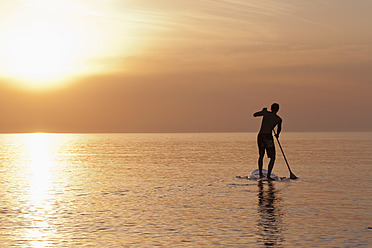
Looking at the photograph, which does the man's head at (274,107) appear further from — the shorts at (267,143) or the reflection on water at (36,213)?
the reflection on water at (36,213)

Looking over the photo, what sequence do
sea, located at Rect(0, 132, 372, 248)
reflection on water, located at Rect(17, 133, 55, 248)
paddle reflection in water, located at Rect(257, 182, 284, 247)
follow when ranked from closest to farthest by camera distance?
paddle reflection in water, located at Rect(257, 182, 284, 247), sea, located at Rect(0, 132, 372, 248), reflection on water, located at Rect(17, 133, 55, 248)

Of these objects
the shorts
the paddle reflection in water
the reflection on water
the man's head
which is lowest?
the paddle reflection in water

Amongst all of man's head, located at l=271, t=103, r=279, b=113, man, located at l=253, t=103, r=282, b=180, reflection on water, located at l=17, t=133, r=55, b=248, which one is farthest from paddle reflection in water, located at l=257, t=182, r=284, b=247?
man's head, located at l=271, t=103, r=279, b=113

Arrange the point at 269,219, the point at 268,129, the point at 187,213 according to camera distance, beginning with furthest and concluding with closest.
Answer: the point at 268,129 → the point at 187,213 → the point at 269,219

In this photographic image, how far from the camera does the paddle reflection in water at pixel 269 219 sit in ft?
32.8

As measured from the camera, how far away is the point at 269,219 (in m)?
12.2

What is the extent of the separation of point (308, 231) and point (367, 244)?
145 cm

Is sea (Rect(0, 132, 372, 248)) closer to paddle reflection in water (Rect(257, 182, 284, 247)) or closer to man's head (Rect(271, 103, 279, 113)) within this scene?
paddle reflection in water (Rect(257, 182, 284, 247))

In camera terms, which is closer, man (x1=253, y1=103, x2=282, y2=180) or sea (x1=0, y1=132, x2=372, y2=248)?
sea (x1=0, y1=132, x2=372, y2=248)

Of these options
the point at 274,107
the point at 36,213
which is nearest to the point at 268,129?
the point at 274,107

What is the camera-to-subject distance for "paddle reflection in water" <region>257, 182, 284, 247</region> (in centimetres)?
998

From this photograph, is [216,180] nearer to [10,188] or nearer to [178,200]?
[178,200]

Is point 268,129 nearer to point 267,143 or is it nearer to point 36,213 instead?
point 267,143

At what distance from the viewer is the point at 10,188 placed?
748 inches
